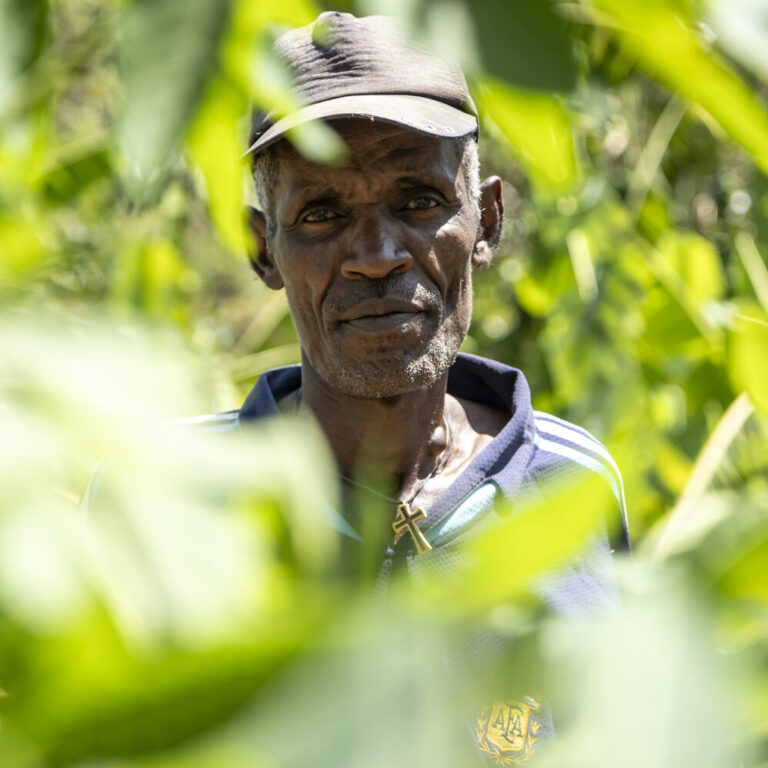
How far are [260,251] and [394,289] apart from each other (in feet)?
0.95

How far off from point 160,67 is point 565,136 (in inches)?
6.0

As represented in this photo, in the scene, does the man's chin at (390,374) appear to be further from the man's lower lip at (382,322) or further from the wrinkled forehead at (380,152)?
Answer: the wrinkled forehead at (380,152)

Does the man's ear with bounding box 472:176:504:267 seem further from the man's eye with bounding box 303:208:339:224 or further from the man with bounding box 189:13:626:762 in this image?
the man's eye with bounding box 303:208:339:224

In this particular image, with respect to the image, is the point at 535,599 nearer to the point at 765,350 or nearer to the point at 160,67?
the point at 160,67

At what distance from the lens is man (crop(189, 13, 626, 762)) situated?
98 cm

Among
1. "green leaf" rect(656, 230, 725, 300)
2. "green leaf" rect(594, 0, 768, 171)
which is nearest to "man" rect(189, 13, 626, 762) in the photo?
"green leaf" rect(594, 0, 768, 171)

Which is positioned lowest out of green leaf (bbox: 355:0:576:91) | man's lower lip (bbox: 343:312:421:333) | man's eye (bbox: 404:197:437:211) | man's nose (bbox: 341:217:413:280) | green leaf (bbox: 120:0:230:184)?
man's lower lip (bbox: 343:312:421:333)

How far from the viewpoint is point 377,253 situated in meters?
1.04

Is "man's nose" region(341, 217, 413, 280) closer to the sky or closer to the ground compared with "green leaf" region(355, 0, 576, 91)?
closer to the ground

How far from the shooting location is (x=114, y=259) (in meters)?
1.83

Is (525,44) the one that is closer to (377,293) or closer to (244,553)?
(244,553)

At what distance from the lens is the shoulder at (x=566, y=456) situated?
3.72 feet

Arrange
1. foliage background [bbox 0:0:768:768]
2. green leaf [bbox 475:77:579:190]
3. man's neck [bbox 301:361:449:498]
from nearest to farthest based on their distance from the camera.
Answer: foliage background [bbox 0:0:768:768] → green leaf [bbox 475:77:579:190] → man's neck [bbox 301:361:449:498]

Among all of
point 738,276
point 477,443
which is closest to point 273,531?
point 477,443
